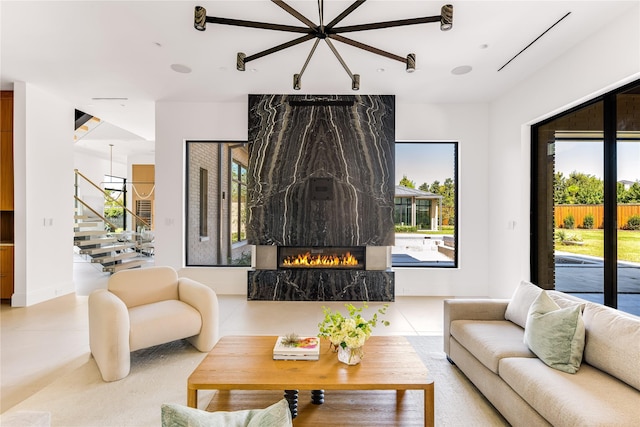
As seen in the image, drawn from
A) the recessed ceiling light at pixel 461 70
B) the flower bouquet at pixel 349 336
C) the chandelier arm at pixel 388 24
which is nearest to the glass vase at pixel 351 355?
the flower bouquet at pixel 349 336

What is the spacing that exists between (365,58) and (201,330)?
3409 mm

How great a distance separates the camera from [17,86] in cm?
459

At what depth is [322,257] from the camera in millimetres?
5203

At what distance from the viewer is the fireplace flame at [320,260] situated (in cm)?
513

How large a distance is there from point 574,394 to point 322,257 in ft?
12.3

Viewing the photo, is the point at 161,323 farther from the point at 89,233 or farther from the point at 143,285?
the point at 89,233

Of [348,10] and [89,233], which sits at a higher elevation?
[348,10]

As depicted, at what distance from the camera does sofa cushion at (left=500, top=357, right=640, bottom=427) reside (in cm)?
151

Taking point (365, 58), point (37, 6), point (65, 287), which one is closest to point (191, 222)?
point (65, 287)

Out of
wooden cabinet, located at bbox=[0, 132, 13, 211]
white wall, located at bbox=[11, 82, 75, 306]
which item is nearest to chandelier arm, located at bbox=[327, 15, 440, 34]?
white wall, located at bbox=[11, 82, 75, 306]

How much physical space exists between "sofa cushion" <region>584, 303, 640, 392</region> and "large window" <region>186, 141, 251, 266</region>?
4610 millimetres

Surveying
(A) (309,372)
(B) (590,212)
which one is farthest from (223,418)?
(B) (590,212)

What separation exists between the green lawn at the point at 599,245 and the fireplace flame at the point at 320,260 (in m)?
2.71

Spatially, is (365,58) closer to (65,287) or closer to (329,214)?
(329,214)
